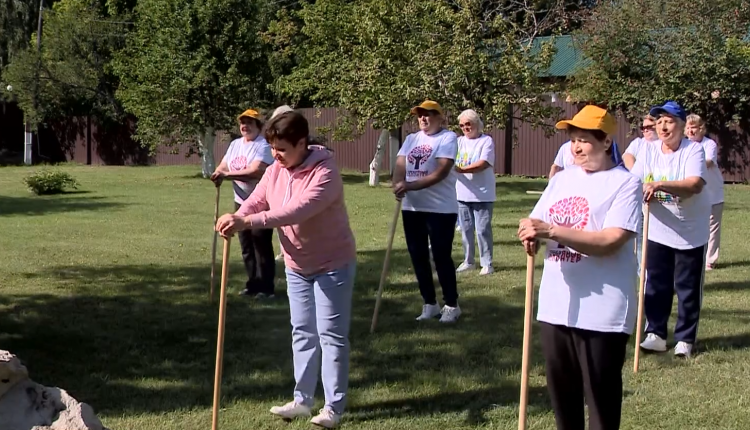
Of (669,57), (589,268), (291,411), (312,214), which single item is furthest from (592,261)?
(669,57)

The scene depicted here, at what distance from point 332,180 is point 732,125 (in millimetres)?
22035

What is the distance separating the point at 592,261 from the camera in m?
4.10

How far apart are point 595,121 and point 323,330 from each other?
203 centimetres

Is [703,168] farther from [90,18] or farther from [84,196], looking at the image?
[90,18]

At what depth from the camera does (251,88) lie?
28406 mm

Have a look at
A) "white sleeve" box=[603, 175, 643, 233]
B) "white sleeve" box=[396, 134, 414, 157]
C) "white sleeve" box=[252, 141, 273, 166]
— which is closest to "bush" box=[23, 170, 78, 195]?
"white sleeve" box=[252, 141, 273, 166]

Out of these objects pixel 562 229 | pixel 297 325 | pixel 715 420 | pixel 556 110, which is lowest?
pixel 715 420

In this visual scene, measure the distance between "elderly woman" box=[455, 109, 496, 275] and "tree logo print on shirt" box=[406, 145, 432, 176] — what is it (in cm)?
238

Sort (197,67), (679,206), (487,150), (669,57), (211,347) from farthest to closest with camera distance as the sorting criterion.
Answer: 1. (197,67)
2. (669,57)
3. (487,150)
4. (211,347)
5. (679,206)

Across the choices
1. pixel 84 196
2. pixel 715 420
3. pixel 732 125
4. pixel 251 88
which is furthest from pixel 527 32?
pixel 715 420

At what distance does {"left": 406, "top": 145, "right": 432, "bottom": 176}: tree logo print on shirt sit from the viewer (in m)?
7.53

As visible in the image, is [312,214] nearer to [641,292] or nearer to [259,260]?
[641,292]

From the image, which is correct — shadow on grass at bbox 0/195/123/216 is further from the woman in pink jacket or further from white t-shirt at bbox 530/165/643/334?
white t-shirt at bbox 530/165/643/334

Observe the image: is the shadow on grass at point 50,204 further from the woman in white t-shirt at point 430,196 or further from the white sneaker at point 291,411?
the white sneaker at point 291,411
